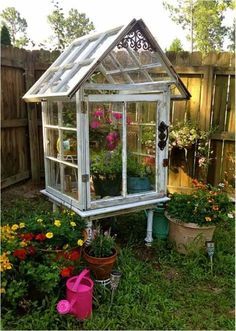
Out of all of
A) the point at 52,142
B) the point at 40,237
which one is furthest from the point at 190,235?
the point at 52,142

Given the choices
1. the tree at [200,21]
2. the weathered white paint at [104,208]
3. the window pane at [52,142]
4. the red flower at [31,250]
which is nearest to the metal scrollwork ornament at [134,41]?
the window pane at [52,142]

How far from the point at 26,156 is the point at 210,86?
2.98 m

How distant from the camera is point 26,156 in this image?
498 cm

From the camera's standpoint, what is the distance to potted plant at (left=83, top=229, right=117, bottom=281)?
246 centimetres

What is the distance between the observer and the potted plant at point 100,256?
2465 mm

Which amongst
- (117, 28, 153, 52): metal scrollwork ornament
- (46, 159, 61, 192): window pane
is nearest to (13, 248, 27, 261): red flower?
(46, 159, 61, 192): window pane

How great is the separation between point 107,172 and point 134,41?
3.84 feet

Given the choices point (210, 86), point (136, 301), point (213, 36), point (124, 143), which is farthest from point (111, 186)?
point (213, 36)

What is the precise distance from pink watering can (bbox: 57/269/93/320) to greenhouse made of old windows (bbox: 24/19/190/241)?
655 mm

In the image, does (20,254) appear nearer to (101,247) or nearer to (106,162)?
(101,247)

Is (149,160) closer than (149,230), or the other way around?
(149,160)

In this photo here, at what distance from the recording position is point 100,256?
99.6 inches

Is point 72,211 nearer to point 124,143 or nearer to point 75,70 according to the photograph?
point 124,143

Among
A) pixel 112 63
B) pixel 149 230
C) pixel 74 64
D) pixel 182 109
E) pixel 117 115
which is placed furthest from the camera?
pixel 182 109
